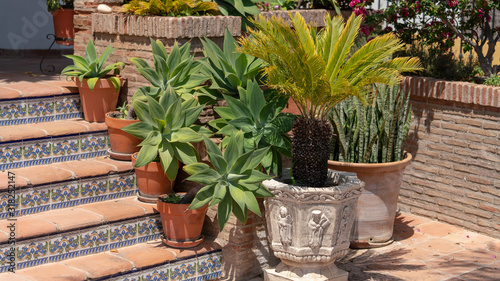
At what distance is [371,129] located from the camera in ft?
22.2

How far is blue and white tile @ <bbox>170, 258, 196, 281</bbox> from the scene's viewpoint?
5.79 m

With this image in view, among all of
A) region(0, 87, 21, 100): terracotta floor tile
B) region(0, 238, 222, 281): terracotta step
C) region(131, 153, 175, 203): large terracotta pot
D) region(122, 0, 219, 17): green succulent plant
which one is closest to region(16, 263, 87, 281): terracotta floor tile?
region(0, 238, 222, 281): terracotta step

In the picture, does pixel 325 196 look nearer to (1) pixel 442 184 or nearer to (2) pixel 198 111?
(2) pixel 198 111

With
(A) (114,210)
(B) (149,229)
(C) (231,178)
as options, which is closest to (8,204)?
(A) (114,210)

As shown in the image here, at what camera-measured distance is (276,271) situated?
5.77m

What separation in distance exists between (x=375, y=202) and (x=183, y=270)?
6.35 ft

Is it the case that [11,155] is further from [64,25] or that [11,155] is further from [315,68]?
[64,25]

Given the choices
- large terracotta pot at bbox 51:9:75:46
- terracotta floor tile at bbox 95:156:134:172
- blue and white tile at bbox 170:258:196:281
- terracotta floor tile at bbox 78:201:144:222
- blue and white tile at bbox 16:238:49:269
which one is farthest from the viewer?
large terracotta pot at bbox 51:9:75:46

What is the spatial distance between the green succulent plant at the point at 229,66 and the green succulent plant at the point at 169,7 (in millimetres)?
618

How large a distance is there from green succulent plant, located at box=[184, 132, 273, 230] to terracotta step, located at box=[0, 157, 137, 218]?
45.5 inches

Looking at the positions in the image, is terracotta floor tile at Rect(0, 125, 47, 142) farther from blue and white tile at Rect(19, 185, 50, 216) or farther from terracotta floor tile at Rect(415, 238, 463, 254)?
terracotta floor tile at Rect(415, 238, 463, 254)

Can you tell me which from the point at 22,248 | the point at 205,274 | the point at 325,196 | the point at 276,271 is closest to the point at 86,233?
the point at 22,248

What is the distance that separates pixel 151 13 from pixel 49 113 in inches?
52.1

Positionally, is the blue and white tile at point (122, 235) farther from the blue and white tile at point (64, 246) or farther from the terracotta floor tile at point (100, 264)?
the blue and white tile at point (64, 246)
